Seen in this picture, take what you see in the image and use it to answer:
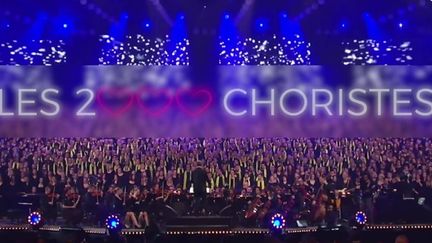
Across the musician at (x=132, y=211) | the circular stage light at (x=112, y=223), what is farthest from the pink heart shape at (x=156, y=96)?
the circular stage light at (x=112, y=223)

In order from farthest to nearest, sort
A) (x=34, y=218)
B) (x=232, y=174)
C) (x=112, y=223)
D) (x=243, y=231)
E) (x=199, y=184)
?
(x=232, y=174) < (x=199, y=184) < (x=243, y=231) < (x=34, y=218) < (x=112, y=223)

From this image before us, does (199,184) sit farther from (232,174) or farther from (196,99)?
(196,99)

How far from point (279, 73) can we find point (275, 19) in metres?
0.94

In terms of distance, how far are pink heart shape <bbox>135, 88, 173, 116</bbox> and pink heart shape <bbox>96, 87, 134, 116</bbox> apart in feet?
0.39

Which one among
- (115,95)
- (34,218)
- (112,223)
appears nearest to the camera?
(112,223)

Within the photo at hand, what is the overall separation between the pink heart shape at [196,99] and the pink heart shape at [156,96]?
5.8 inches

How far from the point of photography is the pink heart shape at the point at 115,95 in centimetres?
1054

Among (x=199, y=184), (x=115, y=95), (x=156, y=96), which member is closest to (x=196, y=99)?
(x=156, y=96)

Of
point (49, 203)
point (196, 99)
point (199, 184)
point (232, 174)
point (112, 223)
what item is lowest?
point (112, 223)

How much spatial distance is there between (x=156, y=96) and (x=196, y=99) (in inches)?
22.4

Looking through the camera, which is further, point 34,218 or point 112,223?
point 34,218

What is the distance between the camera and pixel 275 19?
1117 cm

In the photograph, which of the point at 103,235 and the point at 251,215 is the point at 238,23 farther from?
the point at 103,235

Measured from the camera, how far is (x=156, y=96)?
35.0ft
